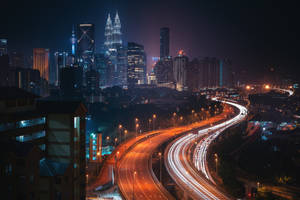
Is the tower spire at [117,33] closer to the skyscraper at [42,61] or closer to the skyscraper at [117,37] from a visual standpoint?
the skyscraper at [117,37]

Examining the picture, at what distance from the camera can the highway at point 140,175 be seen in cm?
1456

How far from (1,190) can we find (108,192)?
7727 millimetres

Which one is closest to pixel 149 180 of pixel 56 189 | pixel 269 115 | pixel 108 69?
pixel 56 189

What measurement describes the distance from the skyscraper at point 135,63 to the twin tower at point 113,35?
17.0 metres

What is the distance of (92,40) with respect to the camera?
117 metres

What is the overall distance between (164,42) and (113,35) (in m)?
34.9

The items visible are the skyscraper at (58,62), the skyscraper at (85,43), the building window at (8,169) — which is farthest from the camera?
the skyscraper at (85,43)

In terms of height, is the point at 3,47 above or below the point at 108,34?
below

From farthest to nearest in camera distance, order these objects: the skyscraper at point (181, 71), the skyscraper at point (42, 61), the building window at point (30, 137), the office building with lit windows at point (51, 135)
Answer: the skyscraper at point (181, 71) < the skyscraper at point (42, 61) < the building window at point (30, 137) < the office building with lit windows at point (51, 135)

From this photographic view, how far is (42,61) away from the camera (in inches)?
3984

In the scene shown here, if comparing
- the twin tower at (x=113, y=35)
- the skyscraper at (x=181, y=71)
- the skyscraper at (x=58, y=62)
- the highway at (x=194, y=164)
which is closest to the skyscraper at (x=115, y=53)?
the twin tower at (x=113, y=35)

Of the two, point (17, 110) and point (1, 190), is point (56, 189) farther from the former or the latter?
point (17, 110)

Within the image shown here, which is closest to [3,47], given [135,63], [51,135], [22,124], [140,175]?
[135,63]

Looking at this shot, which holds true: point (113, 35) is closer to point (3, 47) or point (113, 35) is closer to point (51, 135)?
point (3, 47)
